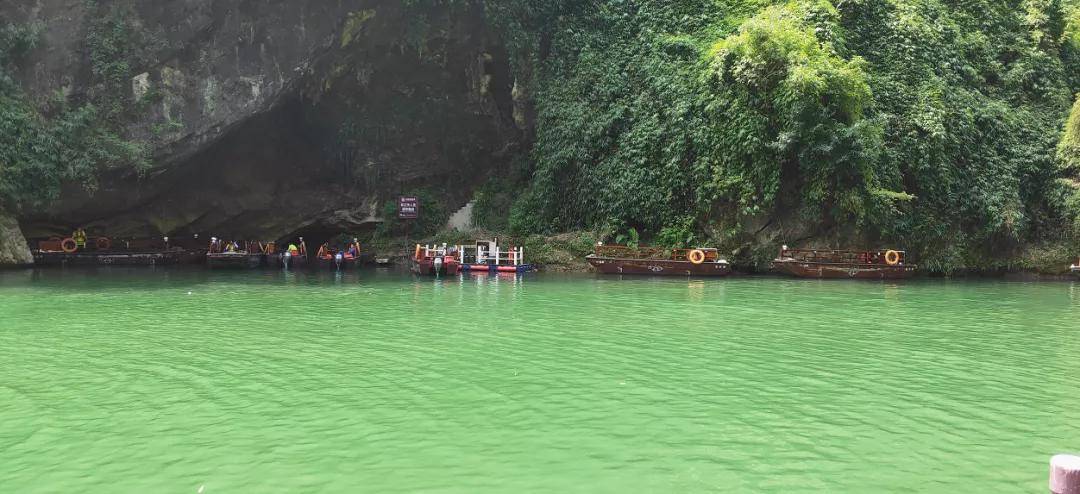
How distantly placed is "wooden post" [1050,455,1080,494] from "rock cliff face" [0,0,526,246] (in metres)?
30.7

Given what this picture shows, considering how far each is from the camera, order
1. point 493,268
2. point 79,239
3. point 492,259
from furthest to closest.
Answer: point 79,239, point 492,259, point 493,268

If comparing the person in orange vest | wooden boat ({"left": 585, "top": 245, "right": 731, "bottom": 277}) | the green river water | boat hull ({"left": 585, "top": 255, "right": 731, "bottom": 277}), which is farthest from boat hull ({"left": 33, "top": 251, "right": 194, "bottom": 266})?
boat hull ({"left": 585, "top": 255, "right": 731, "bottom": 277})

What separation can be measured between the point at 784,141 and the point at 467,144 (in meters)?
17.5

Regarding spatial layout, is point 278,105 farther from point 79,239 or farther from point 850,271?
point 850,271

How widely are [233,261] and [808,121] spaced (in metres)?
24.3

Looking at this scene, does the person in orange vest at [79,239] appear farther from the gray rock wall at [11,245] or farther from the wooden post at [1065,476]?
the wooden post at [1065,476]

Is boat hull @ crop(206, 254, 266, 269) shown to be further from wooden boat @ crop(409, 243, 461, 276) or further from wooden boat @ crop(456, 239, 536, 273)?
wooden boat @ crop(456, 239, 536, 273)

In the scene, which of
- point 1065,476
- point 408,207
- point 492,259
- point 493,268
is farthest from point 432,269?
point 1065,476

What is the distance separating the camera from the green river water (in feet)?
17.8

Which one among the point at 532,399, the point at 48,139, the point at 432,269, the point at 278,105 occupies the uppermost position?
the point at 278,105

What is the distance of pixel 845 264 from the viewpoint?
25906mm

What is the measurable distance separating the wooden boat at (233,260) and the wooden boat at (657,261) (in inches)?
585

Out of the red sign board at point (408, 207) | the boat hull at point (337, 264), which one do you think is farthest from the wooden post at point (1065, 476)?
the red sign board at point (408, 207)

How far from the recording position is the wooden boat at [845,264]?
2559 centimetres
